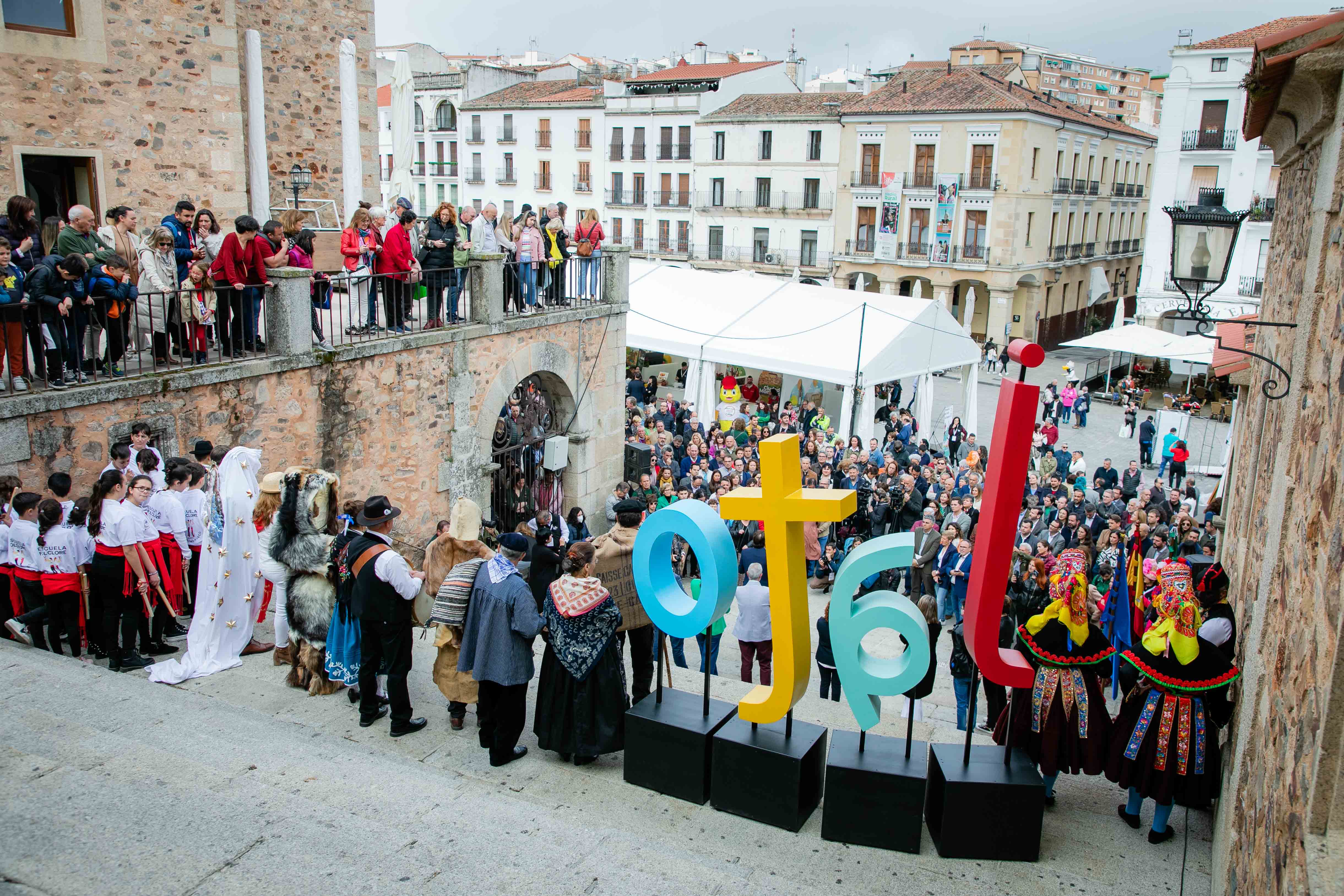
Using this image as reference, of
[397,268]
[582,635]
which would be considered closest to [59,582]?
[582,635]

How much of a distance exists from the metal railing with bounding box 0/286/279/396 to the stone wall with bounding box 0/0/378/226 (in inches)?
107

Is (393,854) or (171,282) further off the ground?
(171,282)

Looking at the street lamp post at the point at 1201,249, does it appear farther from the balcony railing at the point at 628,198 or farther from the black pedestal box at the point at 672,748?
the balcony railing at the point at 628,198

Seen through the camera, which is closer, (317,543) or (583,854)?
(583,854)

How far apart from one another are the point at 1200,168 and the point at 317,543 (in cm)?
2874

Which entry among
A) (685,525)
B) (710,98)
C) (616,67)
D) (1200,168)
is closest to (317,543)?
(685,525)

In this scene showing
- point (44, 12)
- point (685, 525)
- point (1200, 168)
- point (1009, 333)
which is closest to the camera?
point (685, 525)

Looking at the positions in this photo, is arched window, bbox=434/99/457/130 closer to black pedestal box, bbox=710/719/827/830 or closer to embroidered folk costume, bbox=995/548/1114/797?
black pedestal box, bbox=710/719/827/830

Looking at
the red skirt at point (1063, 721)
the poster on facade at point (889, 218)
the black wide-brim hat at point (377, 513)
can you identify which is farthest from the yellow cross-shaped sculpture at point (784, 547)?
the poster on facade at point (889, 218)

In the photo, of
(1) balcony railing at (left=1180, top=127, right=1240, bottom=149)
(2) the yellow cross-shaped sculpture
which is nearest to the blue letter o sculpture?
(2) the yellow cross-shaped sculpture

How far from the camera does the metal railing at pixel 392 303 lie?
951cm

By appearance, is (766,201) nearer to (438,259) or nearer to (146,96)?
(438,259)

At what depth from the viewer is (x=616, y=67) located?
51.2 meters

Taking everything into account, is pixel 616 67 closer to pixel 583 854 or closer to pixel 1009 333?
pixel 1009 333
